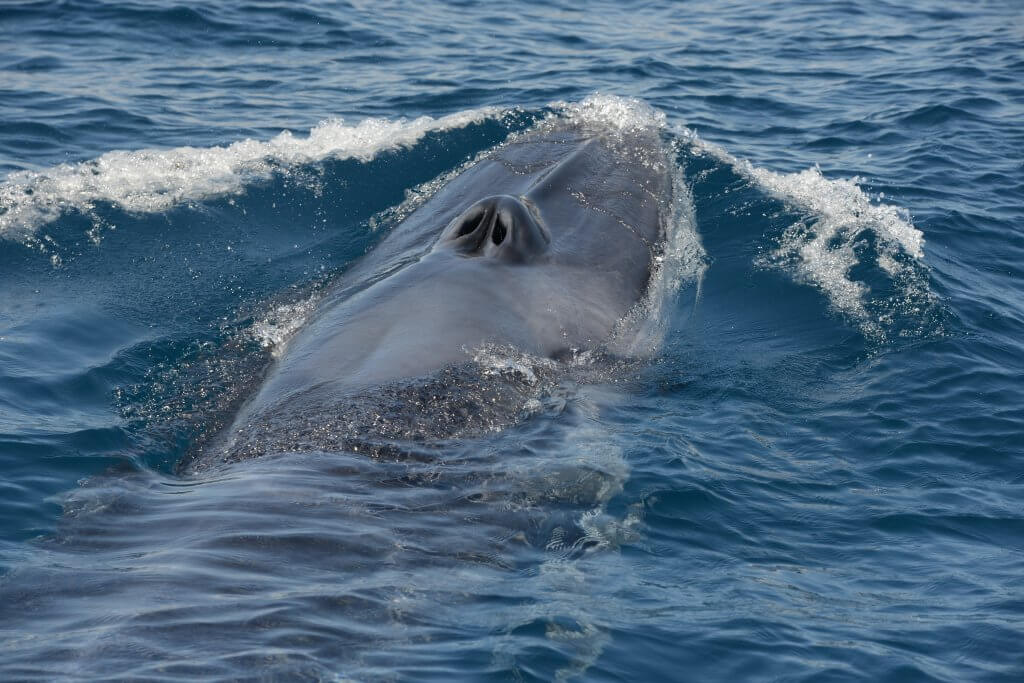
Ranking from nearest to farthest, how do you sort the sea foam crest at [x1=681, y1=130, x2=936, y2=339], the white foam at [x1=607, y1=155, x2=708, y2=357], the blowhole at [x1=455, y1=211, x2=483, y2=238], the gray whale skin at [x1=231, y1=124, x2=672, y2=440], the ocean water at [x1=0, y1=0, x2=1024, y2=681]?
1. the ocean water at [x1=0, y1=0, x2=1024, y2=681]
2. the gray whale skin at [x1=231, y1=124, x2=672, y2=440]
3. the blowhole at [x1=455, y1=211, x2=483, y2=238]
4. the white foam at [x1=607, y1=155, x2=708, y2=357]
5. the sea foam crest at [x1=681, y1=130, x2=936, y2=339]

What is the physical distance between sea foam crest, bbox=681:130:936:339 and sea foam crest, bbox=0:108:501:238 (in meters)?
6.91

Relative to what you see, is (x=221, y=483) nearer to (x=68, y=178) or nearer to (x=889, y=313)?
(x=889, y=313)

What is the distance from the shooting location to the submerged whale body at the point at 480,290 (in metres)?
12.3

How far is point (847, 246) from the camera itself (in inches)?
776

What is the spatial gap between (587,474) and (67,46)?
81.1 feet

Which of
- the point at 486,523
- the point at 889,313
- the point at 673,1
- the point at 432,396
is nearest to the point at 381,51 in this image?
the point at 673,1

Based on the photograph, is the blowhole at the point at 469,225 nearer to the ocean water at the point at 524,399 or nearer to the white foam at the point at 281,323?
the white foam at the point at 281,323

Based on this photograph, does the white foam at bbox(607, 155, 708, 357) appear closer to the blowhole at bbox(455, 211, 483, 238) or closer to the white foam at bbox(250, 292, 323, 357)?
the blowhole at bbox(455, 211, 483, 238)

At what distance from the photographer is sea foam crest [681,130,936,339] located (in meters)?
17.9

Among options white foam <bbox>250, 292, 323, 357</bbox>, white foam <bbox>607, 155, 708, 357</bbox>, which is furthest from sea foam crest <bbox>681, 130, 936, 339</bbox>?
white foam <bbox>250, 292, 323, 357</bbox>

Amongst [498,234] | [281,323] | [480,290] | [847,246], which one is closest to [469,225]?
[498,234]

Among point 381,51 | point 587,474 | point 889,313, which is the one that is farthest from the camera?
point 381,51

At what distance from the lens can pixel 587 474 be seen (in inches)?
472

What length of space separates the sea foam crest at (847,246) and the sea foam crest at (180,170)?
6907mm
